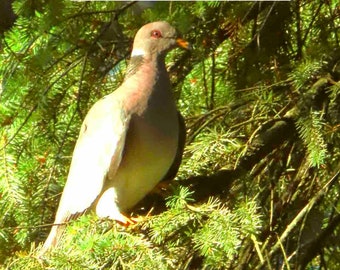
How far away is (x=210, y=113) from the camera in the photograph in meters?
2.89

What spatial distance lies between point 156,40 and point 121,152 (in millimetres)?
396

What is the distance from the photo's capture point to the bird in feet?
8.92

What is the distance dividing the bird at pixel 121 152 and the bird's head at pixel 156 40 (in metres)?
0.14

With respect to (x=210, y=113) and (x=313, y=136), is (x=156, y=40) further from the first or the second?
(x=313, y=136)

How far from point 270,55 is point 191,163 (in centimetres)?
62

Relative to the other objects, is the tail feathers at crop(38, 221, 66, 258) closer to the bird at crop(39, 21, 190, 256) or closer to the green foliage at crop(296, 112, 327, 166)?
the bird at crop(39, 21, 190, 256)

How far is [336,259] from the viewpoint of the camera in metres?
3.24

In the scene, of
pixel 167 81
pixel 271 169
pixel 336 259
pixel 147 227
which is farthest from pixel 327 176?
pixel 147 227

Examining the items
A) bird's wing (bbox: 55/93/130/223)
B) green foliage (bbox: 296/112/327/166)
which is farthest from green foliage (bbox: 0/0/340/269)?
bird's wing (bbox: 55/93/130/223)

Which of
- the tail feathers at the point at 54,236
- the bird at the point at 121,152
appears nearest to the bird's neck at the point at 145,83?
the bird at the point at 121,152

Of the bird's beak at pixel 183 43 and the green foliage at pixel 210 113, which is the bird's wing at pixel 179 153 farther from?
the bird's beak at pixel 183 43

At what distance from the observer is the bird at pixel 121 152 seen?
2.72 metres

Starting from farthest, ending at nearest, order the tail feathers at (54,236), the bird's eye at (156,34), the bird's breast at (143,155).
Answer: the bird's eye at (156,34) → the bird's breast at (143,155) → the tail feathers at (54,236)

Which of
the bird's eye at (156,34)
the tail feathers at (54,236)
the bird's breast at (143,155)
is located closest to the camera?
the tail feathers at (54,236)
